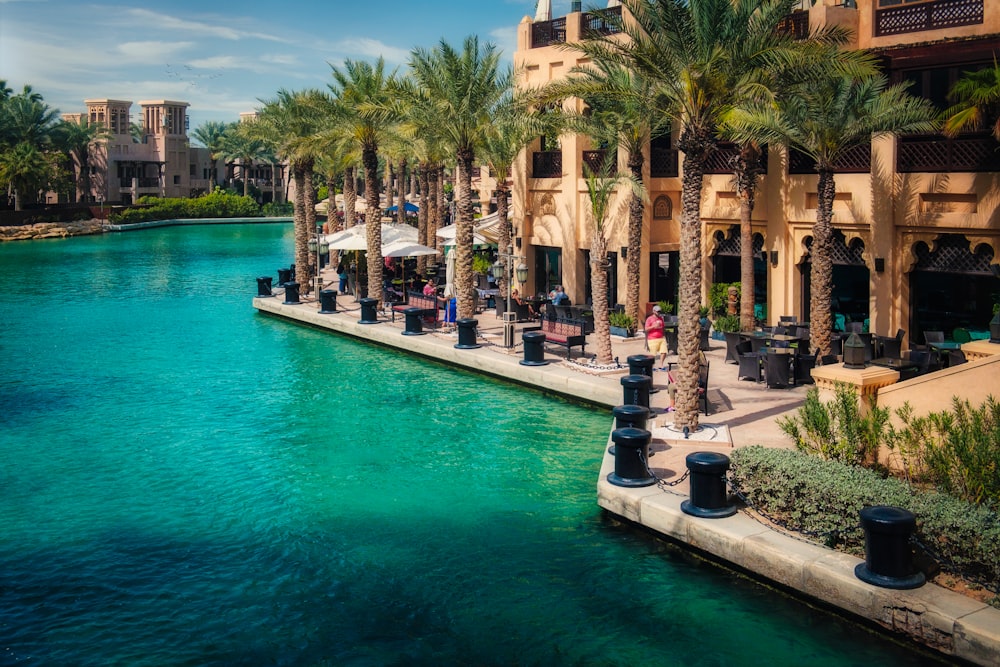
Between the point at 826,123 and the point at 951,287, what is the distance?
15.8 ft

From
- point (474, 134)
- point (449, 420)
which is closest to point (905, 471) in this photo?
point (449, 420)

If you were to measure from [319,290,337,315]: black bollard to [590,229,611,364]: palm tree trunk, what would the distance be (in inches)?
507

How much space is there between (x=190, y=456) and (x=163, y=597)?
246 inches

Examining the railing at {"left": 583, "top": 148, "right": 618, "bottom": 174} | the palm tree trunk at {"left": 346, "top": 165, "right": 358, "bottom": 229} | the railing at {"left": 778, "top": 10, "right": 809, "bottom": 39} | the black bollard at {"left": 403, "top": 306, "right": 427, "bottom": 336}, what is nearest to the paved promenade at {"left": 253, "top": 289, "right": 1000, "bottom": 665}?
the black bollard at {"left": 403, "top": 306, "right": 427, "bottom": 336}

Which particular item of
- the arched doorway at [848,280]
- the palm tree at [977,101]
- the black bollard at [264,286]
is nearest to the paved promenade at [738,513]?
the arched doorway at [848,280]

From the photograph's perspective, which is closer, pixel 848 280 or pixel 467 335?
pixel 848 280

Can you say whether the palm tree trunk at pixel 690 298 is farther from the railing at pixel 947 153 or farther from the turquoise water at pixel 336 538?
the railing at pixel 947 153

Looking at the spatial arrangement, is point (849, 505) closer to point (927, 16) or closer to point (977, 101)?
point (977, 101)

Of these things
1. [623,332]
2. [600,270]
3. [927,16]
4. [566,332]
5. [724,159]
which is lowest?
[623,332]

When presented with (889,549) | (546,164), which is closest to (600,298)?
(546,164)

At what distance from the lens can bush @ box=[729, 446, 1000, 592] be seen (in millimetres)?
10312

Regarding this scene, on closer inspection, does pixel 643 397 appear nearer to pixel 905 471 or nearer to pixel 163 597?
pixel 905 471

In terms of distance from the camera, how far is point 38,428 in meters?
20.0

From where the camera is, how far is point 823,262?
22109mm
